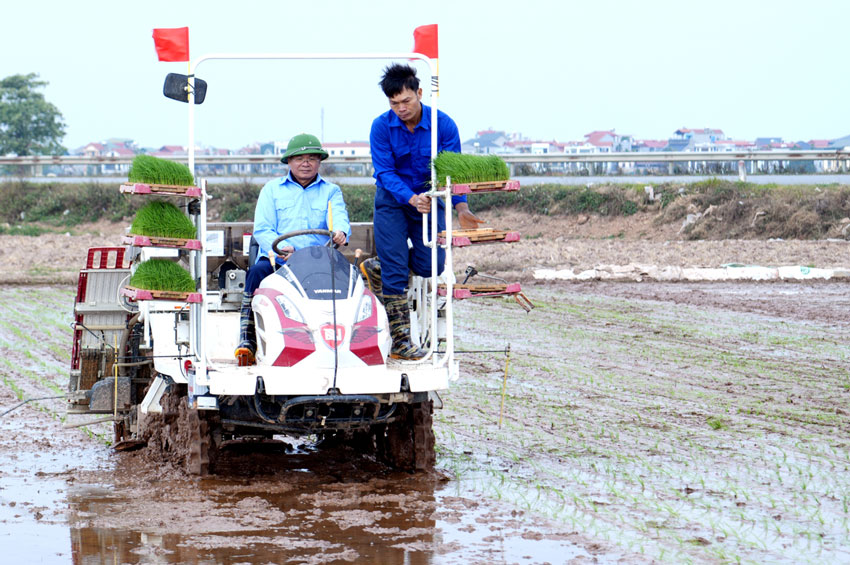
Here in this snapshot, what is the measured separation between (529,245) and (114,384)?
16087 mm

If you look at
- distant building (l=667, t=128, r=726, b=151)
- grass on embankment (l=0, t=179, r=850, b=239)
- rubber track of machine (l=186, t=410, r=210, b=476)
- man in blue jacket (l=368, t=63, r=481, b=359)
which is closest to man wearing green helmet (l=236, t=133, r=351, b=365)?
man in blue jacket (l=368, t=63, r=481, b=359)

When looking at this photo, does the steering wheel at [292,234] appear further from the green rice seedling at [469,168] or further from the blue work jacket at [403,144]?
the green rice seedling at [469,168]

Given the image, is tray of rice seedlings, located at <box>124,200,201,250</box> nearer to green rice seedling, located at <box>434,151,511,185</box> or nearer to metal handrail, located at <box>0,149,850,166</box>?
green rice seedling, located at <box>434,151,511,185</box>

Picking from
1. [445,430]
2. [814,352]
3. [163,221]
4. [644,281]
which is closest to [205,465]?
[163,221]

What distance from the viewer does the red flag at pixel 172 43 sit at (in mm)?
7297

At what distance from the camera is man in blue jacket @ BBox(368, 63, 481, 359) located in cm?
774

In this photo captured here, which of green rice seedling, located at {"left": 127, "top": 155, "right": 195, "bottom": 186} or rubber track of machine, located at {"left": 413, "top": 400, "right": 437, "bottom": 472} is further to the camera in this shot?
rubber track of machine, located at {"left": 413, "top": 400, "right": 437, "bottom": 472}

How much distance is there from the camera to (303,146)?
8039 mm

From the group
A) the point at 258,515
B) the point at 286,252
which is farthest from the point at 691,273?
the point at 258,515

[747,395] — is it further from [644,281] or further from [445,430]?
[644,281]

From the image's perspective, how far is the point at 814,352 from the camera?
12625 mm

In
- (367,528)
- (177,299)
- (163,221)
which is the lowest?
(367,528)

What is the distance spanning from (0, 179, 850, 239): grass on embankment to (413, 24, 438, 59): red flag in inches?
607

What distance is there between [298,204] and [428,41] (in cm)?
141
